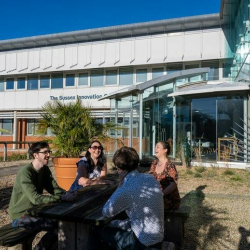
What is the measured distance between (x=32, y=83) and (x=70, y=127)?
60.7 ft

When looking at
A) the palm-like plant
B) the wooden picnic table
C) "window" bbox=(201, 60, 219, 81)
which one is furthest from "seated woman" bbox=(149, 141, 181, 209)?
"window" bbox=(201, 60, 219, 81)

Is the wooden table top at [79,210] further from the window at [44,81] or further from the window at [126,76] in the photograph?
the window at [44,81]

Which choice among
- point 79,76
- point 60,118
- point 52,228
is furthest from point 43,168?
point 79,76

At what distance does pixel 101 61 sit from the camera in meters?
21.1

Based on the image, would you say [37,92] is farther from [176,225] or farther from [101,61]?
[176,225]

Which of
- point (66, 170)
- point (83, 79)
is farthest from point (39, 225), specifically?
point (83, 79)

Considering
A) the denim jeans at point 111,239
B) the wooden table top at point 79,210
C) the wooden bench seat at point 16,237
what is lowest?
the wooden bench seat at point 16,237

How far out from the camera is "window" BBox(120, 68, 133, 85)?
21.0 m

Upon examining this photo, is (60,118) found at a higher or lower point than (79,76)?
lower

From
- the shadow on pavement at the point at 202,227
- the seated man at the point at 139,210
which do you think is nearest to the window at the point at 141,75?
the shadow on pavement at the point at 202,227

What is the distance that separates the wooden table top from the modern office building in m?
7.64

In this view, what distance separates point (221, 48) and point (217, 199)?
14485 millimetres

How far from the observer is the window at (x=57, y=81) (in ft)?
74.9

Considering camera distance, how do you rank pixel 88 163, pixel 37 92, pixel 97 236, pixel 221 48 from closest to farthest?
A: pixel 97 236, pixel 88 163, pixel 221 48, pixel 37 92
